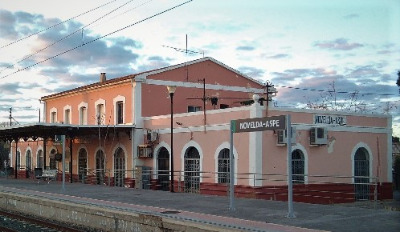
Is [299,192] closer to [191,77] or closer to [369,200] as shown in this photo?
[369,200]

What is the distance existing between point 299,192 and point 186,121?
5758 millimetres

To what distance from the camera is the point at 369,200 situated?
22.2 metres

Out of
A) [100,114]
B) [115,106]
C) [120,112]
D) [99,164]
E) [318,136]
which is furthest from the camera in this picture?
[100,114]

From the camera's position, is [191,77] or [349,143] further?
A: [191,77]

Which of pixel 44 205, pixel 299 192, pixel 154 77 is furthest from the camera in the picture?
pixel 154 77

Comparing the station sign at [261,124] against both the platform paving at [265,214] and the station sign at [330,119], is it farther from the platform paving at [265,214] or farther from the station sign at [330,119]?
the station sign at [330,119]

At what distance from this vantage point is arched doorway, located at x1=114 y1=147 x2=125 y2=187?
2598 cm

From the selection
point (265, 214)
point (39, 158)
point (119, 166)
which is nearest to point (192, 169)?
point (119, 166)

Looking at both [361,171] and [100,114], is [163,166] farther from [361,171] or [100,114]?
[361,171]

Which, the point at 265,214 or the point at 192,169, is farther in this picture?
the point at 192,169

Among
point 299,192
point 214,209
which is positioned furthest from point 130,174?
point 214,209

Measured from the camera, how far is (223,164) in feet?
66.7

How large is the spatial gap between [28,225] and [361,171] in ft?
47.8

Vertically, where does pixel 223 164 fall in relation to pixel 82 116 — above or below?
below
